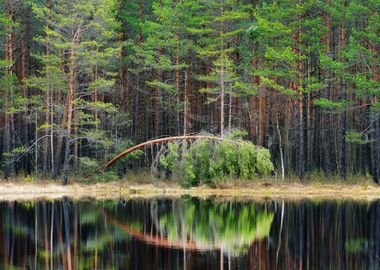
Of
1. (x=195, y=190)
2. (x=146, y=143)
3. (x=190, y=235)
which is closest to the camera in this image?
(x=190, y=235)

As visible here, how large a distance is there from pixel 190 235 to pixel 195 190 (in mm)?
16738

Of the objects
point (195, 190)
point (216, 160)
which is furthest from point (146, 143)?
point (216, 160)

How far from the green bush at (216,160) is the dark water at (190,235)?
3.88 meters

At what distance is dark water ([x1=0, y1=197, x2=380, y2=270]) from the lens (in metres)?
17.5

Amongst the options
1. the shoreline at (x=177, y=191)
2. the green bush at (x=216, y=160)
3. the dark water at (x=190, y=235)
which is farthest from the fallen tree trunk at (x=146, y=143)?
the dark water at (x=190, y=235)

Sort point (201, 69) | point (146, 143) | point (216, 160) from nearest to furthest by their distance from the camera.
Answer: point (216, 160)
point (146, 143)
point (201, 69)

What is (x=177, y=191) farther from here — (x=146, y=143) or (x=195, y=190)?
(x=146, y=143)

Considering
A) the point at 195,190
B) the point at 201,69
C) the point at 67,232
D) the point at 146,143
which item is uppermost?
the point at 201,69

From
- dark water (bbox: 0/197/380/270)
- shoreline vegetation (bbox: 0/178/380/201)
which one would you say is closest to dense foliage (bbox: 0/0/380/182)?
shoreline vegetation (bbox: 0/178/380/201)

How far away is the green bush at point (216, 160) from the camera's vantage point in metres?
36.6

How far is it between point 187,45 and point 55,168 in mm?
13405

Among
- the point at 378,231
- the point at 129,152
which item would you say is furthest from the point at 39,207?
the point at 378,231

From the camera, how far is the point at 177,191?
39.3 m

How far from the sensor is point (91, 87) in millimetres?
42375
